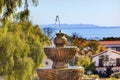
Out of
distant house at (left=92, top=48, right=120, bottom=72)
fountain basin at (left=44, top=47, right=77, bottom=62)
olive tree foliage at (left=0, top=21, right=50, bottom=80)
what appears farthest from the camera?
distant house at (left=92, top=48, right=120, bottom=72)

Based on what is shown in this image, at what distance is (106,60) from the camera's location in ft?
152

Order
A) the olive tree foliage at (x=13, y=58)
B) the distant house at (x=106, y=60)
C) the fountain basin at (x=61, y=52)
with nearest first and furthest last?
the fountain basin at (x=61, y=52), the olive tree foliage at (x=13, y=58), the distant house at (x=106, y=60)

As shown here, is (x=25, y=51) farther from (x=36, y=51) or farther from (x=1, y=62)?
(x=36, y=51)

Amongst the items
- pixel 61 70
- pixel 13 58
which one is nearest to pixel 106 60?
pixel 13 58

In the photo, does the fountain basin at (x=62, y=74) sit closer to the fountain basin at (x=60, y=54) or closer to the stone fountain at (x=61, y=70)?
the stone fountain at (x=61, y=70)

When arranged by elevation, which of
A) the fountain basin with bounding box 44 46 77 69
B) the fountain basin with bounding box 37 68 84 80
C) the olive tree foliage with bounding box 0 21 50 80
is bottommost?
the olive tree foliage with bounding box 0 21 50 80

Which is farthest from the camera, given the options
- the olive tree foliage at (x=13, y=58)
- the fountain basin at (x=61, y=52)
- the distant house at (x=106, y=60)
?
the distant house at (x=106, y=60)

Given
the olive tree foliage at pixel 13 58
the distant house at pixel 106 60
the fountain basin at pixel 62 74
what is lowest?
the distant house at pixel 106 60

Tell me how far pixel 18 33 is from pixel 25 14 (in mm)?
14229

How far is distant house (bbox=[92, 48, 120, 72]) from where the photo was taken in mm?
46000

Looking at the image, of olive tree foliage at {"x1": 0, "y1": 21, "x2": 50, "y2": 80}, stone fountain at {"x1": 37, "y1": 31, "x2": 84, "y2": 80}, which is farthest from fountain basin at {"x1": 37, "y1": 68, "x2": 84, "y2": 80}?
olive tree foliage at {"x1": 0, "y1": 21, "x2": 50, "y2": 80}

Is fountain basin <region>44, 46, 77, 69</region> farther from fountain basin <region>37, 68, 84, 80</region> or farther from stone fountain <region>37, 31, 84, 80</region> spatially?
fountain basin <region>37, 68, 84, 80</region>

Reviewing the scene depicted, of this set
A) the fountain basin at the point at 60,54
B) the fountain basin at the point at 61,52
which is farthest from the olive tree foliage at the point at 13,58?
the fountain basin at the point at 61,52

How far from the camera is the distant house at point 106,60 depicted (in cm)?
4600
